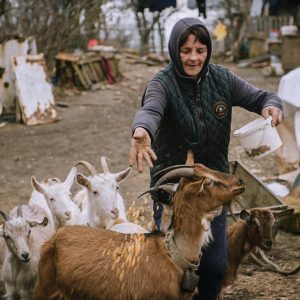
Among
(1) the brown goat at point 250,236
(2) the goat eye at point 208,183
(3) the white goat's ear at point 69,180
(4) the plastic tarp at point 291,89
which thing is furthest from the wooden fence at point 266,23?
(2) the goat eye at point 208,183

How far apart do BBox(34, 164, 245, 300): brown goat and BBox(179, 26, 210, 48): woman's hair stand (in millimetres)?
768

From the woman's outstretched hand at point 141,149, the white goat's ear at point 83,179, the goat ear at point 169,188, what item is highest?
the woman's outstretched hand at point 141,149

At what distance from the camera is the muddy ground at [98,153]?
6090 millimetres

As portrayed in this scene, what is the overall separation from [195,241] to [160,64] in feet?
67.5

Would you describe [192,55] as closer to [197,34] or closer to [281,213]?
[197,34]

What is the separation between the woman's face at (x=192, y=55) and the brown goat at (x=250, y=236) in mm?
1931

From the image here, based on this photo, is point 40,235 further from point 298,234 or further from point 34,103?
point 34,103

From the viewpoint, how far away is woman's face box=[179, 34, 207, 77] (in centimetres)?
413

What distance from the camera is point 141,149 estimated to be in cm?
375

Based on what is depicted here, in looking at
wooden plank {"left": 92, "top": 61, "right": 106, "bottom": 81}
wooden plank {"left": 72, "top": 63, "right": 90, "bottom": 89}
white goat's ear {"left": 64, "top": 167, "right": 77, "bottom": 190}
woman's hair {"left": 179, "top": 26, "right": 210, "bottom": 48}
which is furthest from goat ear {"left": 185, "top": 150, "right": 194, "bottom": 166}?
wooden plank {"left": 92, "top": 61, "right": 106, "bottom": 81}

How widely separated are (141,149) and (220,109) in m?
0.75

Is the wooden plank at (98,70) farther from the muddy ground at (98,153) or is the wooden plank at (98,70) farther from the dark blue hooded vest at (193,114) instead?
the dark blue hooded vest at (193,114)

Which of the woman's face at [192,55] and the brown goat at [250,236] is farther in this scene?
the brown goat at [250,236]

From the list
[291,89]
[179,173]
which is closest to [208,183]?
[179,173]
